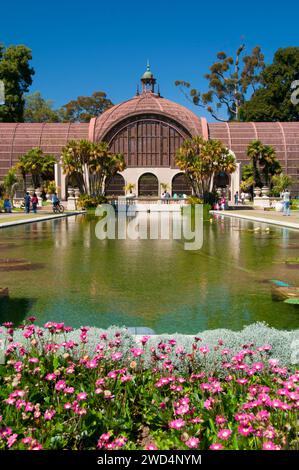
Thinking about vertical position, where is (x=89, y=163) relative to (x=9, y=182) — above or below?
above

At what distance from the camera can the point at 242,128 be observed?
77.8 metres

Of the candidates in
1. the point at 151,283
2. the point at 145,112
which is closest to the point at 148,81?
the point at 145,112

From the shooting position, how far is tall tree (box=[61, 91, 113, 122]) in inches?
4321

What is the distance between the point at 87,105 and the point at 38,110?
1115 cm

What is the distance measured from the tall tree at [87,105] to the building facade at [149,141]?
35652 mm

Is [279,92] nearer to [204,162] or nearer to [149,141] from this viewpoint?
[149,141]

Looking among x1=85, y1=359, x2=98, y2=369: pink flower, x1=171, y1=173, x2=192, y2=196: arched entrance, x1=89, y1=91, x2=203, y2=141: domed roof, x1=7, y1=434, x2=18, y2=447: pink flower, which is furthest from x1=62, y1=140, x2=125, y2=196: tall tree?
x1=7, y1=434, x2=18, y2=447: pink flower

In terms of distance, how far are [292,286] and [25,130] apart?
2857 inches

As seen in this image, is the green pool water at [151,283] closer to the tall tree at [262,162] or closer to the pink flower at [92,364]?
the pink flower at [92,364]

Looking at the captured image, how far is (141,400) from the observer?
182 inches

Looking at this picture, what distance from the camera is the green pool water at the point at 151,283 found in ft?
26.4

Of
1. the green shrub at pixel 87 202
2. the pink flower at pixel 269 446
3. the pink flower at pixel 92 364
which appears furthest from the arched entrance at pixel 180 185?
the pink flower at pixel 269 446
